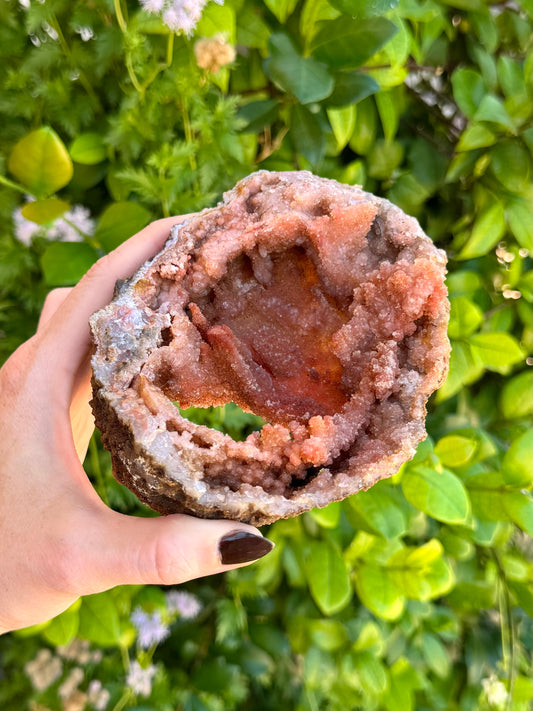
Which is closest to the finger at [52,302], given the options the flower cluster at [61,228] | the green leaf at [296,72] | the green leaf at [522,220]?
the flower cluster at [61,228]

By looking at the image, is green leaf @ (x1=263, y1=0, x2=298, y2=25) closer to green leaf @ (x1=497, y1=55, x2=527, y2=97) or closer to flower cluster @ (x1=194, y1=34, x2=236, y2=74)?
flower cluster @ (x1=194, y1=34, x2=236, y2=74)

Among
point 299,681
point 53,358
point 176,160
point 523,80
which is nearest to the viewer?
point 53,358

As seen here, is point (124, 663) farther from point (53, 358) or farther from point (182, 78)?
point (182, 78)

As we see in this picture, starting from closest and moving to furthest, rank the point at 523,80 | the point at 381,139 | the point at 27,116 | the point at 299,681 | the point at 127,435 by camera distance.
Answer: the point at 127,435 < the point at 27,116 < the point at 523,80 < the point at 381,139 < the point at 299,681

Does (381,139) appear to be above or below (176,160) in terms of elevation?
below

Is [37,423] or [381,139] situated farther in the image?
[381,139]

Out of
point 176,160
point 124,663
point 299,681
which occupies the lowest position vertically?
point 299,681

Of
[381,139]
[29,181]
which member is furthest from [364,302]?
[381,139]

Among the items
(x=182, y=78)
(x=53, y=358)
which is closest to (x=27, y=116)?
(x=182, y=78)
